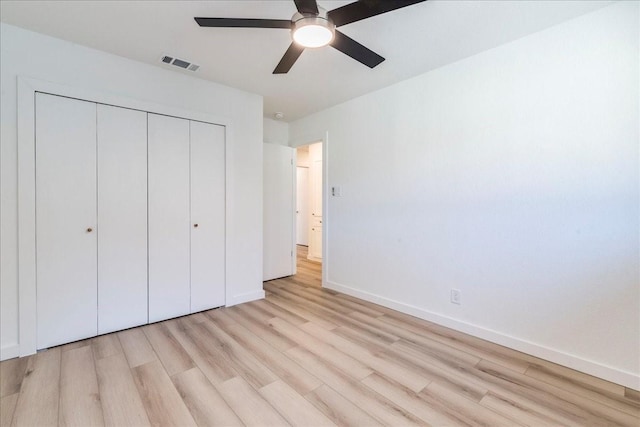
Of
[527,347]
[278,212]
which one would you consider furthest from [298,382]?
[278,212]

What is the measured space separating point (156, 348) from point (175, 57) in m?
2.56

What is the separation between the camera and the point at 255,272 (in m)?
3.54

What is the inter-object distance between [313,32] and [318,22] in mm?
108

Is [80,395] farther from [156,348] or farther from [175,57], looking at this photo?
[175,57]

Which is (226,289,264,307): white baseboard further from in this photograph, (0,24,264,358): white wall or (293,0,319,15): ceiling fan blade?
(293,0,319,15): ceiling fan blade

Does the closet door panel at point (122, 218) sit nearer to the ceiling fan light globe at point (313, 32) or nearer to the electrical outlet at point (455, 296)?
the ceiling fan light globe at point (313, 32)

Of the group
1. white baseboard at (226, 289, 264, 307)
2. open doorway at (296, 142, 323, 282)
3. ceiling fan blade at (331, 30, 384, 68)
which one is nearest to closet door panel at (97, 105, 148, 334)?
white baseboard at (226, 289, 264, 307)

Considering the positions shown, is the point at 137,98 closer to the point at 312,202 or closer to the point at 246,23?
the point at 246,23

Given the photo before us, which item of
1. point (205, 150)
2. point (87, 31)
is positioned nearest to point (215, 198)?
point (205, 150)

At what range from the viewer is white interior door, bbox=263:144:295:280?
4.30m

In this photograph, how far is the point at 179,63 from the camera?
2.71 metres

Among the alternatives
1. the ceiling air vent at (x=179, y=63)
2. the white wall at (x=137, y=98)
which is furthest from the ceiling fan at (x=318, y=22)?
the white wall at (x=137, y=98)

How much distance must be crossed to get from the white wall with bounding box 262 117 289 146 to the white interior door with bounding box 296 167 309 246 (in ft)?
8.60

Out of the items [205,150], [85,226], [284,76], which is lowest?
[85,226]
